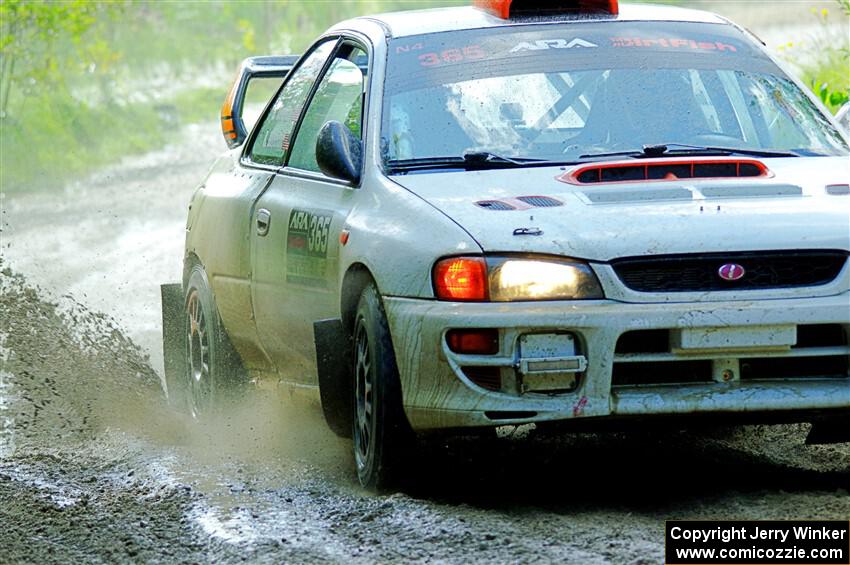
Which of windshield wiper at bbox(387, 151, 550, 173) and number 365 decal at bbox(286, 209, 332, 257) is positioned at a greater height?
windshield wiper at bbox(387, 151, 550, 173)

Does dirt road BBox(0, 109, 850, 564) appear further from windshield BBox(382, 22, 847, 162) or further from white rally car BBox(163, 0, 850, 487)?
windshield BBox(382, 22, 847, 162)

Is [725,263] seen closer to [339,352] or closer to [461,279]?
[461,279]

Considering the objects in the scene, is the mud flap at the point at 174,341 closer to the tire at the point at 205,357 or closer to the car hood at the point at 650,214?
the tire at the point at 205,357

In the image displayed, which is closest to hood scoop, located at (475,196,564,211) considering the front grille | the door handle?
the front grille

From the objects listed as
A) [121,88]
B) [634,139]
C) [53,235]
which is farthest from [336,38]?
[121,88]

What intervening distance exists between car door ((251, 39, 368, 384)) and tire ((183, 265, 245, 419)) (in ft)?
2.32

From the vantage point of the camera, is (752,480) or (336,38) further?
(336,38)

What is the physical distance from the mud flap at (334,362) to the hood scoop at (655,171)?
0.96 meters

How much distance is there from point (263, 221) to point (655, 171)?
2040 millimetres

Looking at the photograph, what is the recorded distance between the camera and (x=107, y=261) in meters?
15.4

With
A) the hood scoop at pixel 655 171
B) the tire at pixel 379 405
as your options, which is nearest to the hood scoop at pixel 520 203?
the hood scoop at pixel 655 171

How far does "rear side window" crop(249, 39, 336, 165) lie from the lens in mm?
7812

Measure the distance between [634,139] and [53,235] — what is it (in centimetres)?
1144

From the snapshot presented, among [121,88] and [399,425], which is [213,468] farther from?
[121,88]
